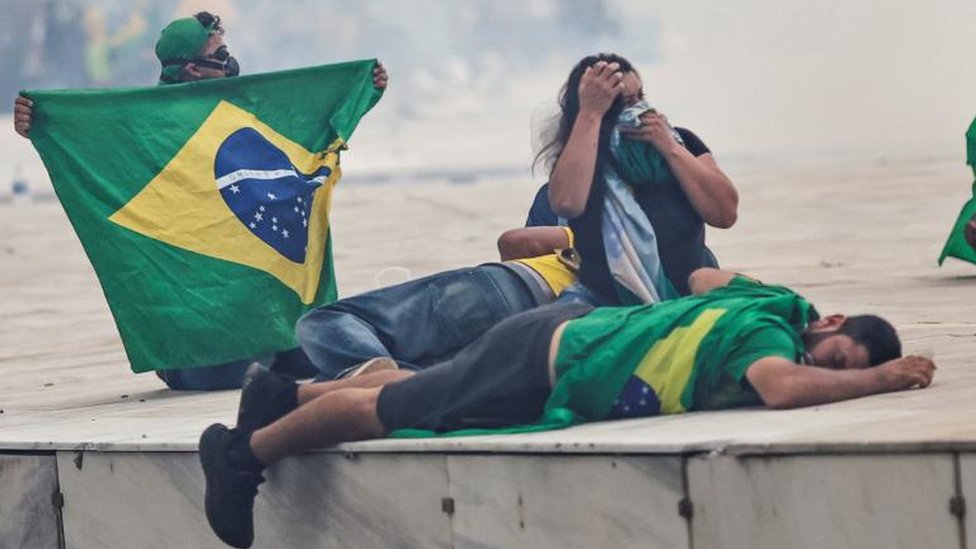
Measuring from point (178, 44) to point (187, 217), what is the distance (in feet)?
2.20

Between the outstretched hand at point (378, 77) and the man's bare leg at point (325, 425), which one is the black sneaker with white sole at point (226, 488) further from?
the outstretched hand at point (378, 77)

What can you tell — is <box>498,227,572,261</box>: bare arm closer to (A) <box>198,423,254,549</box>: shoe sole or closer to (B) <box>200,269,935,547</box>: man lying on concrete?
(B) <box>200,269,935,547</box>: man lying on concrete

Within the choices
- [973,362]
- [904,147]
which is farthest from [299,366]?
[904,147]

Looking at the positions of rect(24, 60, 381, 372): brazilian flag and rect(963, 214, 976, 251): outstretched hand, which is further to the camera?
Result: rect(963, 214, 976, 251): outstretched hand

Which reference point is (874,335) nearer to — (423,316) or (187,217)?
(423,316)

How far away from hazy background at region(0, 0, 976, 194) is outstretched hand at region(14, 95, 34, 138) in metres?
23.9

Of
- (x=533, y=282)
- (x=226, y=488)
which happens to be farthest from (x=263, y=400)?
(x=533, y=282)

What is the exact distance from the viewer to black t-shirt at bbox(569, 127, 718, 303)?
7.66 meters

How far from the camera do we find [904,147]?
109 feet

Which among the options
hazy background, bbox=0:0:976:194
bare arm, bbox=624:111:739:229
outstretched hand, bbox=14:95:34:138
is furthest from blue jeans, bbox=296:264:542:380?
hazy background, bbox=0:0:976:194

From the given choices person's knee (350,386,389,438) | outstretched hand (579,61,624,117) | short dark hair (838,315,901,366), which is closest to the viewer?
short dark hair (838,315,901,366)

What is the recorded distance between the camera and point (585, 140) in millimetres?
7496

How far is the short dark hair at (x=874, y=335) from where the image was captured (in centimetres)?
641

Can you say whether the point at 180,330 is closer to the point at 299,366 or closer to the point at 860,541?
the point at 299,366
